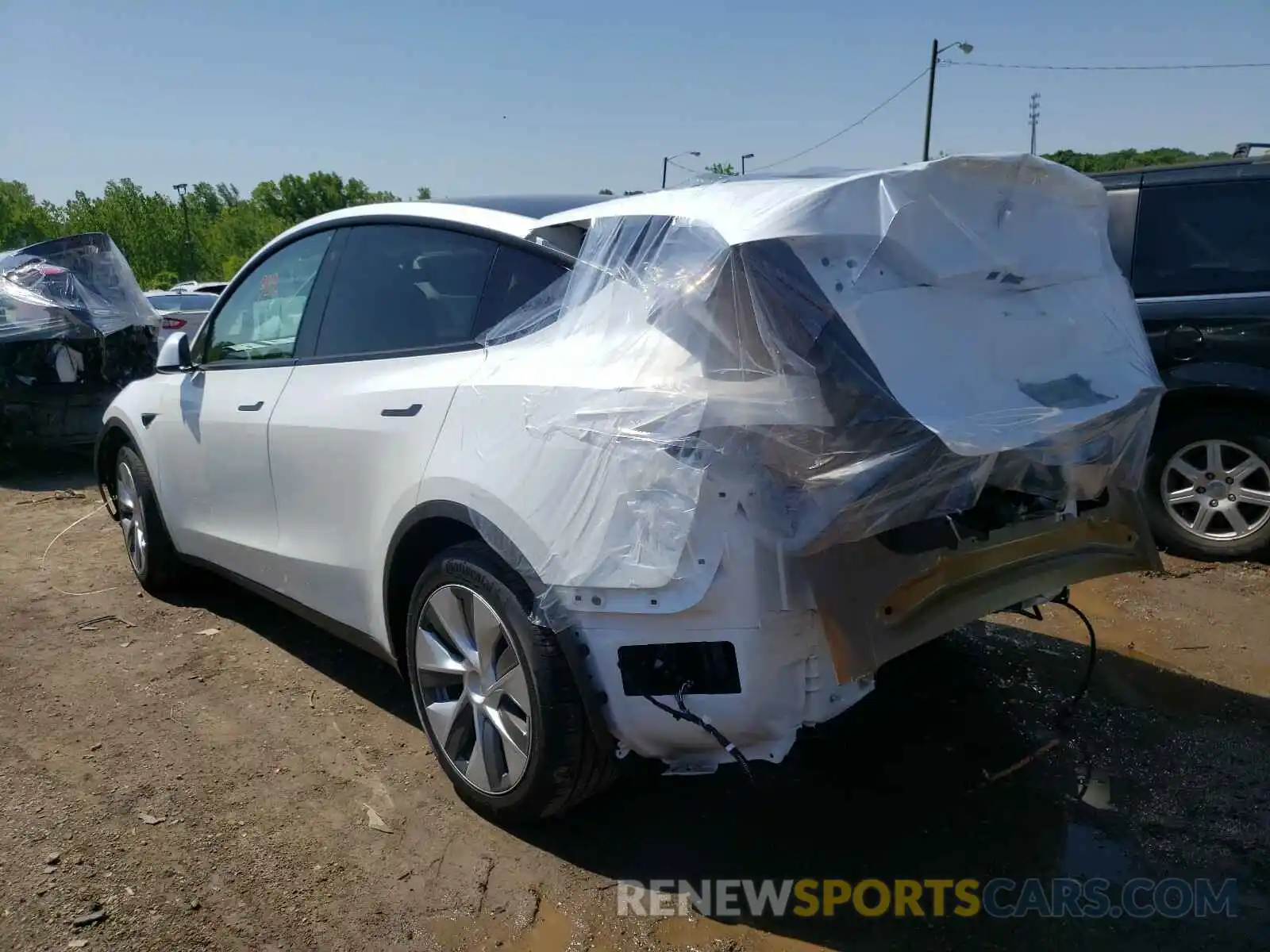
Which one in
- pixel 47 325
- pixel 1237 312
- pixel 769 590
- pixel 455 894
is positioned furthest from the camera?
pixel 47 325

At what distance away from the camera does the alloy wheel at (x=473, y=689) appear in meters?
2.72

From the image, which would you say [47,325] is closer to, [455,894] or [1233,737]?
[455,894]

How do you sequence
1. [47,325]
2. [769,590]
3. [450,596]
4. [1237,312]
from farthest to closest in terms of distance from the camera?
[47,325]
[1237,312]
[450,596]
[769,590]

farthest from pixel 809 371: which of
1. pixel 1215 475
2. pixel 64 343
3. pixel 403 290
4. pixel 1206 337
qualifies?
pixel 64 343

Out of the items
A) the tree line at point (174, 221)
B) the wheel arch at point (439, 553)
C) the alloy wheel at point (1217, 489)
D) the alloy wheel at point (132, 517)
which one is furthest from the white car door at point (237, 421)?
the tree line at point (174, 221)

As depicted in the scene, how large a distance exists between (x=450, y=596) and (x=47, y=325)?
6916mm

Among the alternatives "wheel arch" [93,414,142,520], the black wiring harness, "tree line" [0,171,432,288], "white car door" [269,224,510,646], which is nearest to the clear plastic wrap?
"wheel arch" [93,414,142,520]

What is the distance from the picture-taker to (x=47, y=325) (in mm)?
8109

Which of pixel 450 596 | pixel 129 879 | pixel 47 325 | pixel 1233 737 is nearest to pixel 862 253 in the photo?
pixel 450 596

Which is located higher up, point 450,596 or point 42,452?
point 450,596

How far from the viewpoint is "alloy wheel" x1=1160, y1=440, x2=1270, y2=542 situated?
4.93 metres

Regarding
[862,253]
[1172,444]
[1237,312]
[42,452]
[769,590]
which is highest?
[862,253]

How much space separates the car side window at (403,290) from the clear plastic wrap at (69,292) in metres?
5.68

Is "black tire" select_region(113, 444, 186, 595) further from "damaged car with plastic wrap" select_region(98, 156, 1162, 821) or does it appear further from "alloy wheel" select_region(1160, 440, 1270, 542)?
"alloy wheel" select_region(1160, 440, 1270, 542)
